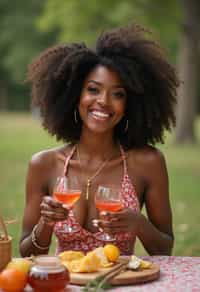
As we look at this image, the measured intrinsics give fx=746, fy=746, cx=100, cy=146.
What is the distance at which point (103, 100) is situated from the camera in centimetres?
401

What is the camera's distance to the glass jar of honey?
2.84 metres

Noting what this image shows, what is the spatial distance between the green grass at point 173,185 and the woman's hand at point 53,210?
→ 7.3 inches

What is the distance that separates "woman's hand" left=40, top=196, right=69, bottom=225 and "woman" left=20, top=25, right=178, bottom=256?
482mm

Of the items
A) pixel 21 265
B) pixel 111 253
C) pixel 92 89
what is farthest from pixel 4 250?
pixel 92 89

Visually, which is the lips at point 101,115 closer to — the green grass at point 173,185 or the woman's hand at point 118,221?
the woman's hand at point 118,221

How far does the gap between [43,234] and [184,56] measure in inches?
760

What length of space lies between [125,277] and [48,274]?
0.40 meters

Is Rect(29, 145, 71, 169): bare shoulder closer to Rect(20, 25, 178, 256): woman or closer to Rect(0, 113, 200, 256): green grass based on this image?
Rect(20, 25, 178, 256): woman

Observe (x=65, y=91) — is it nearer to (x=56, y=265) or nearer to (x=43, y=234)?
(x=43, y=234)

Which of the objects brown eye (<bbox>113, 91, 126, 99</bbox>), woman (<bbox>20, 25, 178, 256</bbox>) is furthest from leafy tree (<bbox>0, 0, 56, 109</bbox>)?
brown eye (<bbox>113, 91, 126, 99</bbox>)

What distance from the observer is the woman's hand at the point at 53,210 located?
3.38 m

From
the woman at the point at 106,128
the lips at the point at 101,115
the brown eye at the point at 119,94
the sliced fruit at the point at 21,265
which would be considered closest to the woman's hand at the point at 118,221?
the woman at the point at 106,128

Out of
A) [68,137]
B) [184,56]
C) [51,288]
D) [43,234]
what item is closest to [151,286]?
[51,288]

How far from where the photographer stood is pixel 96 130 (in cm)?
414
